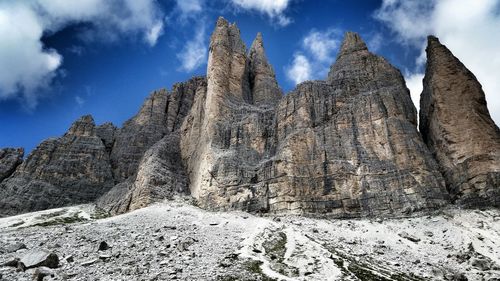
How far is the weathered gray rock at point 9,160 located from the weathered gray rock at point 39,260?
72.4 metres

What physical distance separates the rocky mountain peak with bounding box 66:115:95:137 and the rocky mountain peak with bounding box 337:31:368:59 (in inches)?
2376

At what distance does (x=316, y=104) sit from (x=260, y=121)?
9081mm

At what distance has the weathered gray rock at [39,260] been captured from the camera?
26.7 meters

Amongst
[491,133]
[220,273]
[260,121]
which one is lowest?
[220,273]

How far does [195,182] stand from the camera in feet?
208

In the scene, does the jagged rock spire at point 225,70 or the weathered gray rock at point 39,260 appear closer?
the weathered gray rock at point 39,260

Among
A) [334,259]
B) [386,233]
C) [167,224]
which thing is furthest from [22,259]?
[386,233]

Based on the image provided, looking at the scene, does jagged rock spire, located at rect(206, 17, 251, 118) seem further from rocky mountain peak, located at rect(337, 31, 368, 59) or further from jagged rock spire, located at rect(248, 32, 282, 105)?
rocky mountain peak, located at rect(337, 31, 368, 59)

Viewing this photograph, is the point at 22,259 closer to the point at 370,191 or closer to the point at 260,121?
the point at 370,191

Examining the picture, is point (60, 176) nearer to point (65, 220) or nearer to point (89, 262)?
point (65, 220)

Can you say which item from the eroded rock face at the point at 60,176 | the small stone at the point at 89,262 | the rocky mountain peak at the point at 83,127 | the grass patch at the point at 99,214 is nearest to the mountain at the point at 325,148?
the eroded rock face at the point at 60,176

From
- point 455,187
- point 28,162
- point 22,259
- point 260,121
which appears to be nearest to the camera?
point 22,259

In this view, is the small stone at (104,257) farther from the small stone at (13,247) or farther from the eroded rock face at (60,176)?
the eroded rock face at (60,176)

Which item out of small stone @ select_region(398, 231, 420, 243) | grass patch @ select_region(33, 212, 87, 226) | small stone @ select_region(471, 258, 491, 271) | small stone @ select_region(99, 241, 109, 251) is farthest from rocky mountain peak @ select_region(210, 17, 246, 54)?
small stone @ select_region(471, 258, 491, 271)
